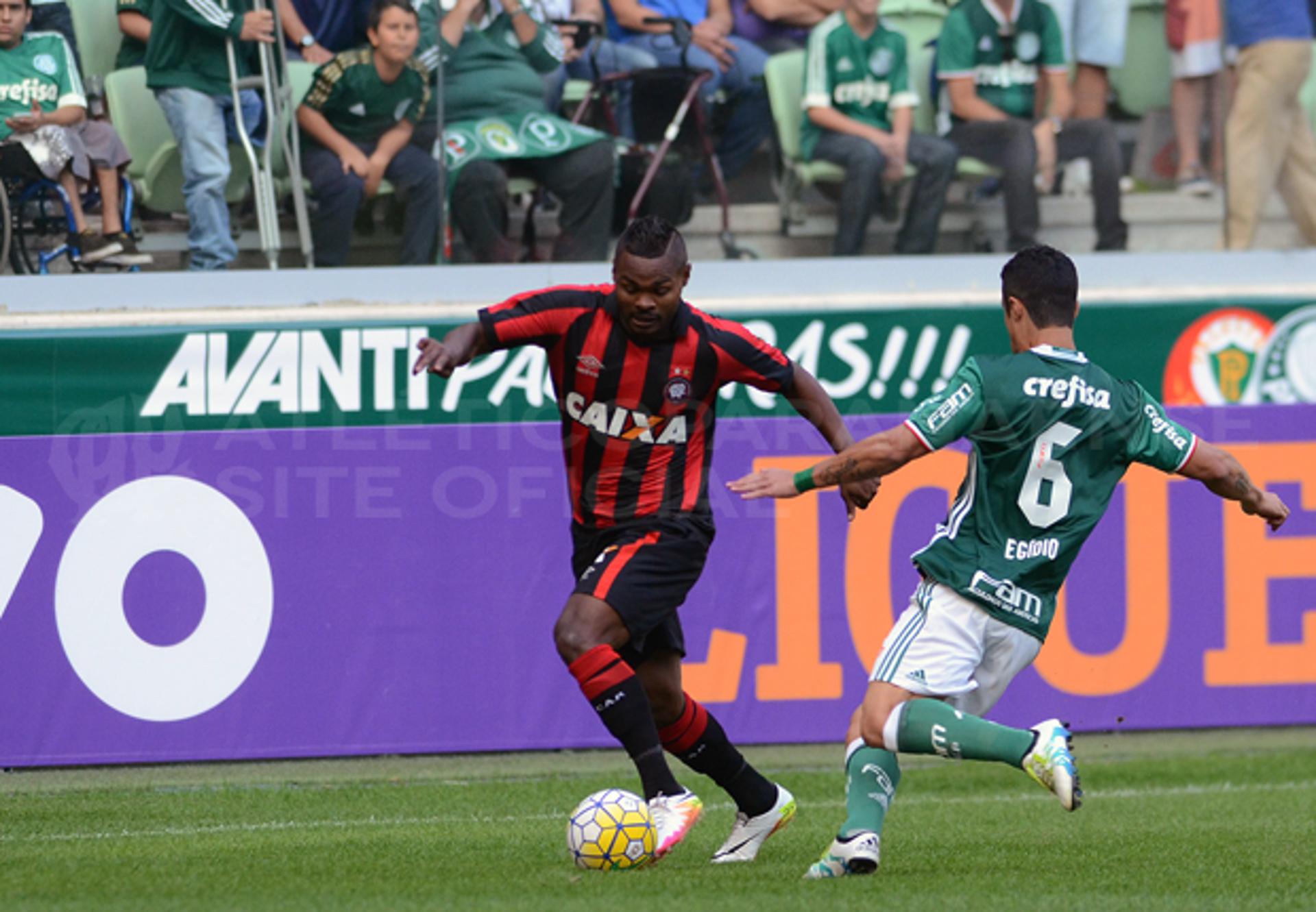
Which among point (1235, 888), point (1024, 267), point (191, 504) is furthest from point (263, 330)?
point (1235, 888)

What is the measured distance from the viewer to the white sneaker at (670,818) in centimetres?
518

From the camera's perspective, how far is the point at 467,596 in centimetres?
813

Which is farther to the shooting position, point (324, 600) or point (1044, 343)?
point (324, 600)

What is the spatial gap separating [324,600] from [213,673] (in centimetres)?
57

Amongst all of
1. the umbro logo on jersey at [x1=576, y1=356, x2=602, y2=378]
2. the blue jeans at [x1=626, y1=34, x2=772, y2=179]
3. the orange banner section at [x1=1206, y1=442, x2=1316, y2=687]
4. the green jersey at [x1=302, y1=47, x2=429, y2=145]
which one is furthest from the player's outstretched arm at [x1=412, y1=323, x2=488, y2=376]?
the orange banner section at [x1=1206, y1=442, x2=1316, y2=687]

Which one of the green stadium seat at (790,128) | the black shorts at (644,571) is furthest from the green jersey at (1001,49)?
the black shorts at (644,571)

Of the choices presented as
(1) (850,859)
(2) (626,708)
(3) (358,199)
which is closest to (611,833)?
(2) (626,708)

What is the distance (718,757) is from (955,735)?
3.26ft

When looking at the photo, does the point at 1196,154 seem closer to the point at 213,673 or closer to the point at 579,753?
the point at 579,753

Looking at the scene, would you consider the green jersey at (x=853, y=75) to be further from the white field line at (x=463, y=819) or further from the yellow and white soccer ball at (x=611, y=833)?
the yellow and white soccer ball at (x=611, y=833)

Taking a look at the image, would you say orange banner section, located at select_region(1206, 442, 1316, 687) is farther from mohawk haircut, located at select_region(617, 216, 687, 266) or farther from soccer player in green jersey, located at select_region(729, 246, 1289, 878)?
mohawk haircut, located at select_region(617, 216, 687, 266)

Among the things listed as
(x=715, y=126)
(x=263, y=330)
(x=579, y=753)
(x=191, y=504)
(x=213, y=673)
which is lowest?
(x=579, y=753)

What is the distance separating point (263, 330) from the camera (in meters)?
8.32

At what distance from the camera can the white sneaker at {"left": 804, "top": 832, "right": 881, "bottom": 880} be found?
4898 millimetres
